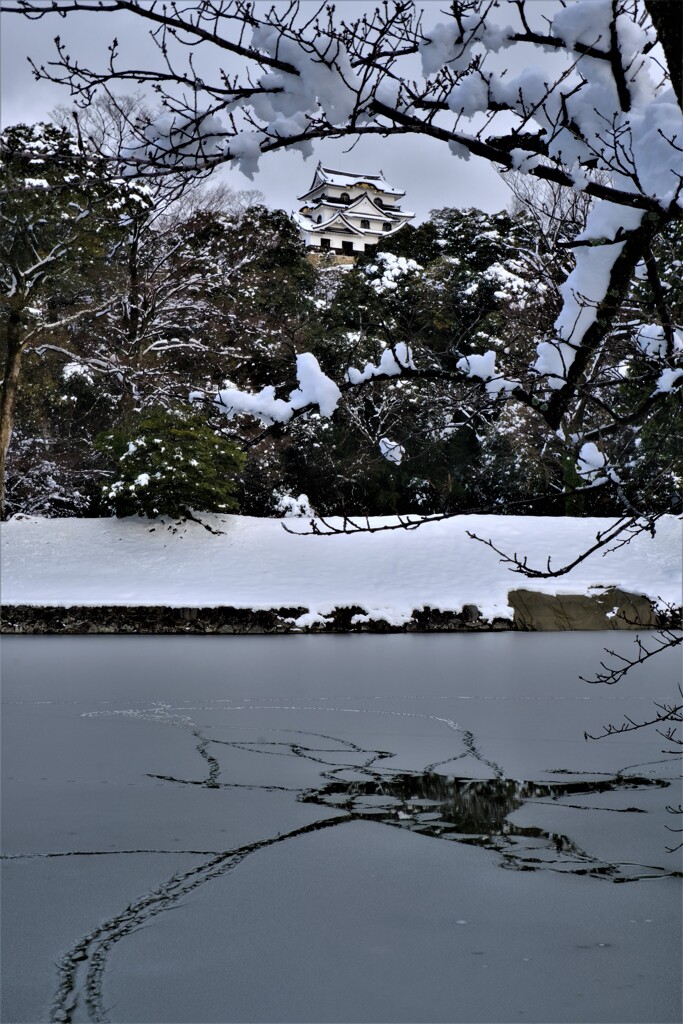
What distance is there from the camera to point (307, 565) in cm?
1523

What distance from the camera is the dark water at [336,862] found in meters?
2.52

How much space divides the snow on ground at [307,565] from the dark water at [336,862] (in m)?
6.55

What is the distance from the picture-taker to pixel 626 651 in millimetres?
10789

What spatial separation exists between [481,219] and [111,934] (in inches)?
891

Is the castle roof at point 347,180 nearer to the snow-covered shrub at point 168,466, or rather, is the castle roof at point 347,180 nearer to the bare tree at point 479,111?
the snow-covered shrub at point 168,466

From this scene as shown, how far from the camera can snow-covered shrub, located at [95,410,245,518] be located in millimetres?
16250

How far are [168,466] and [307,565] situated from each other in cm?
289

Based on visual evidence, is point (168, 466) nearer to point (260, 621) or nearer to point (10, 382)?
point (260, 621)

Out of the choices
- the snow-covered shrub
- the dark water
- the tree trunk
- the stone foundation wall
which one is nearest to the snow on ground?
the stone foundation wall

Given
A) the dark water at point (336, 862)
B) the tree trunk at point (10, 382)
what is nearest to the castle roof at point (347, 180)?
the tree trunk at point (10, 382)

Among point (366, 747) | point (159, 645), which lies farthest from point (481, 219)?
point (366, 747)

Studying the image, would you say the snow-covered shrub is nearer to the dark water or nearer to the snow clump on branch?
the dark water

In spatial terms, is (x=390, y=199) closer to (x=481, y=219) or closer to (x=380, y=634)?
(x=481, y=219)

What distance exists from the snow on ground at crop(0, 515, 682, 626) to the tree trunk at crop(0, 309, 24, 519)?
149 centimetres
